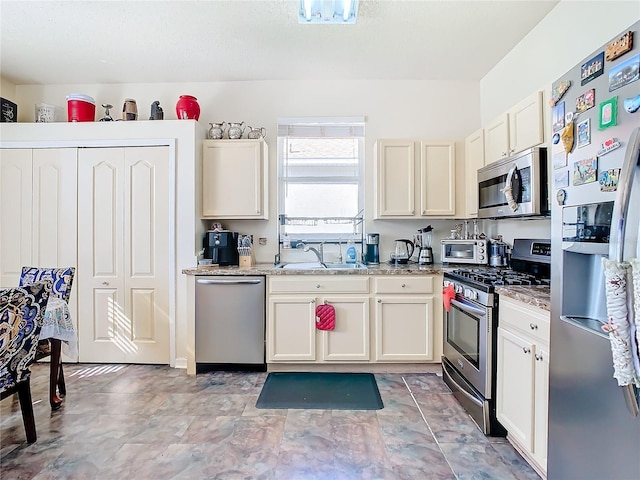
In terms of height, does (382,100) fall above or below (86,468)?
above

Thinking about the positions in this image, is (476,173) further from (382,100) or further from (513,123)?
(382,100)

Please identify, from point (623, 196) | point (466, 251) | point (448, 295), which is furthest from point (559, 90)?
point (466, 251)

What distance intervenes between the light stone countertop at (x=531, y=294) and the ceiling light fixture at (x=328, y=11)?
77.4 inches

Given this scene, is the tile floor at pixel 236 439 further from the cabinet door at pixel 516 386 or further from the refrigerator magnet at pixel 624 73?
the refrigerator magnet at pixel 624 73

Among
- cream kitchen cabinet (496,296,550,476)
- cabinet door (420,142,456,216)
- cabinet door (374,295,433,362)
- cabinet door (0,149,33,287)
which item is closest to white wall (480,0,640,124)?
cabinet door (420,142,456,216)

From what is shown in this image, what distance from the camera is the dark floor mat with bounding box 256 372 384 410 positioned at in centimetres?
226

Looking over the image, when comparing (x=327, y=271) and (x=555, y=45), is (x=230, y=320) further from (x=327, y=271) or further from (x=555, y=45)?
(x=555, y=45)

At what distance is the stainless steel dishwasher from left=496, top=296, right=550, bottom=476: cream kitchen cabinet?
1.76 meters

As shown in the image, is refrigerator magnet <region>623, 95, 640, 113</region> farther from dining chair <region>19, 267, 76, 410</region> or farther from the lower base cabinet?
dining chair <region>19, 267, 76, 410</region>

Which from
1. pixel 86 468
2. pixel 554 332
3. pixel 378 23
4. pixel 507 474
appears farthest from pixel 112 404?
pixel 378 23

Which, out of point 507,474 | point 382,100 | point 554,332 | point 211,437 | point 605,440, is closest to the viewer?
point 605,440

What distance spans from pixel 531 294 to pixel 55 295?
9.63 ft

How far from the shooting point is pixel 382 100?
11.1 ft

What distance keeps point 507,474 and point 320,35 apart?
9.97 ft
